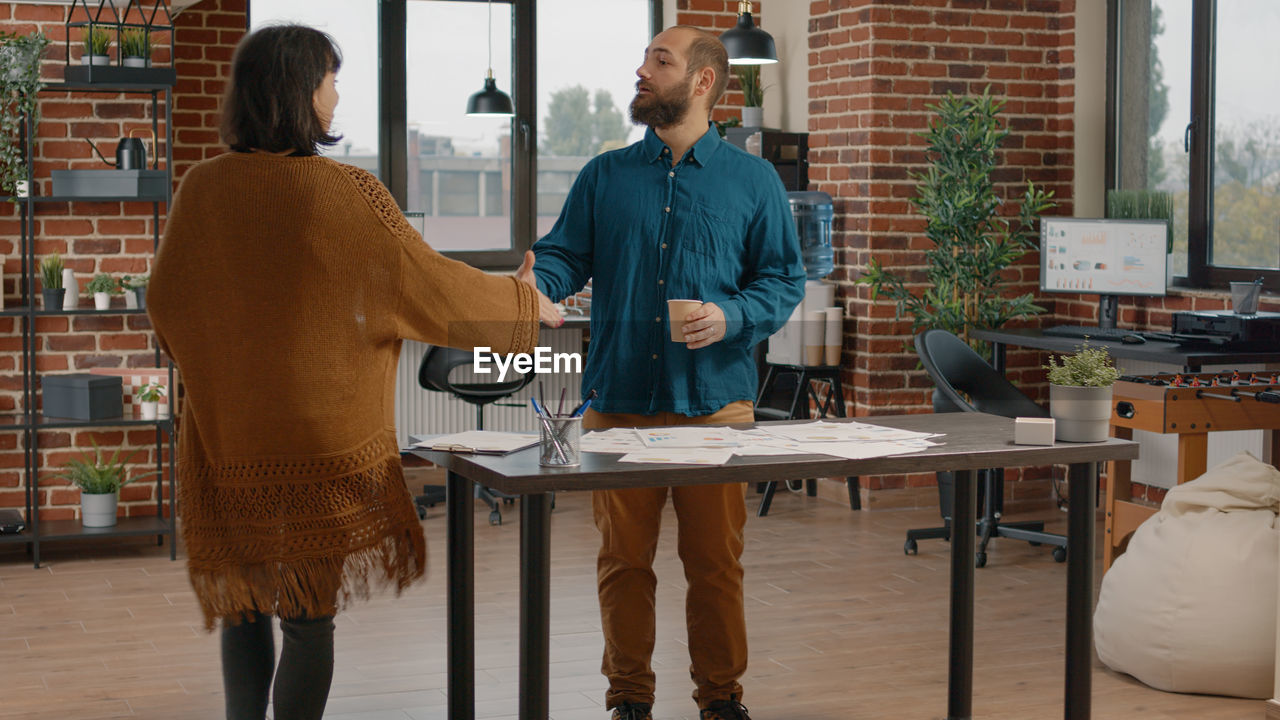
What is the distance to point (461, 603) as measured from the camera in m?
2.62

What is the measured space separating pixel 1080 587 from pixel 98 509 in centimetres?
376

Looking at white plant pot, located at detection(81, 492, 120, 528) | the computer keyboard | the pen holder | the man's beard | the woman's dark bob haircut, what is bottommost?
white plant pot, located at detection(81, 492, 120, 528)

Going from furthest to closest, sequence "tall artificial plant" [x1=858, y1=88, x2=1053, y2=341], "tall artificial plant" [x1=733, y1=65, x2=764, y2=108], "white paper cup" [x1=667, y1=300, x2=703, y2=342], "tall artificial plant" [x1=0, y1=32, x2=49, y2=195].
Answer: "tall artificial plant" [x1=733, y1=65, x2=764, y2=108], "tall artificial plant" [x1=858, y1=88, x2=1053, y2=341], "tall artificial plant" [x1=0, y1=32, x2=49, y2=195], "white paper cup" [x1=667, y1=300, x2=703, y2=342]

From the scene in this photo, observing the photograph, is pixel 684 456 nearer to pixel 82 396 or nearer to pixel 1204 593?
pixel 1204 593

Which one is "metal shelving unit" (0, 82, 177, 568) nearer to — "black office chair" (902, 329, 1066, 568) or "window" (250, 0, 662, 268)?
"window" (250, 0, 662, 268)

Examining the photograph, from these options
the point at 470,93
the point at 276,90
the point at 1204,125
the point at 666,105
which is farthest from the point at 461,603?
the point at 470,93

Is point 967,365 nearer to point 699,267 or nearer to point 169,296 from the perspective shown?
point 699,267

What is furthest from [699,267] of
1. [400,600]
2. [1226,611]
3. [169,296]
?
[400,600]

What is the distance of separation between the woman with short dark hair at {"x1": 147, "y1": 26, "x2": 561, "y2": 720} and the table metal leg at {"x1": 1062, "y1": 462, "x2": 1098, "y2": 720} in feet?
4.34

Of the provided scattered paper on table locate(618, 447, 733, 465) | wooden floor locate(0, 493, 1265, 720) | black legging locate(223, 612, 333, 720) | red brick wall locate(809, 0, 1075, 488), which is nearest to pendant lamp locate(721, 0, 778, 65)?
red brick wall locate(809, 0, 1075, 488)

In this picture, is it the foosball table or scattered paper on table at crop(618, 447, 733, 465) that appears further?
the foosball table

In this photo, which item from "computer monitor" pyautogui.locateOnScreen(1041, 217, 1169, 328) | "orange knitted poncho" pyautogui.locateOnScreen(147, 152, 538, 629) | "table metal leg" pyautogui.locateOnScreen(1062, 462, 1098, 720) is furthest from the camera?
"computer monitor" pyautogui.locateOnScreen(1041, 217, 1169, 328)

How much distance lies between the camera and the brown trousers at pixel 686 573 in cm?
308

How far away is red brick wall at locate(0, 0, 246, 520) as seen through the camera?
530cm
